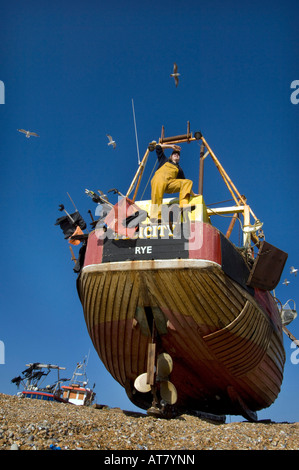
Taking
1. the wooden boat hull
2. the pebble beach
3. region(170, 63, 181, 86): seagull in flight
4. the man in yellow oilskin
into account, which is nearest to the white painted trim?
the wooden boat hull

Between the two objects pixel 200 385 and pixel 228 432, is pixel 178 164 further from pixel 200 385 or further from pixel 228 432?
pixel 228 432

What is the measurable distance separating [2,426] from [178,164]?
7.13 metres

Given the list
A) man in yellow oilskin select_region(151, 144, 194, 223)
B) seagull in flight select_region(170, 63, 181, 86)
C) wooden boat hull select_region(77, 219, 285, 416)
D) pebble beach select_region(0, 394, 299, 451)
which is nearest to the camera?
pebble beach select_region(0, 394, 299, 451)

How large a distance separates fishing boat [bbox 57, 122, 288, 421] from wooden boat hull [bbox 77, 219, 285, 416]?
21 mm

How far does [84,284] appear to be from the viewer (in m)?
8.34

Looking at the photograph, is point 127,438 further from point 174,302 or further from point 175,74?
point 175,74

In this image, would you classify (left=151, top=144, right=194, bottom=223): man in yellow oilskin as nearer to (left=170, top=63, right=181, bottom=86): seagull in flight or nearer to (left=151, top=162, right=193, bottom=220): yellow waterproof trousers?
(left=151, top=162, right=193, bottom=220): yellow waterproof trousers

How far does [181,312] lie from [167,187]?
305 cm

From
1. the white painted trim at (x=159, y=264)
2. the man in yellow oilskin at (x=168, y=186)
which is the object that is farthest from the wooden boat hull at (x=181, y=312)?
the man in yellow oilskin at (x=168, y=186)

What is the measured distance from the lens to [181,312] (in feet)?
24.6

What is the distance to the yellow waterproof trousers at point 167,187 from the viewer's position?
848 cm

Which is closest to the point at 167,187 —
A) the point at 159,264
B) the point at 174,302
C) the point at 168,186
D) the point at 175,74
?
the point at 168,186

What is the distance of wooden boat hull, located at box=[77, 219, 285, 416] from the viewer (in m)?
7.35
